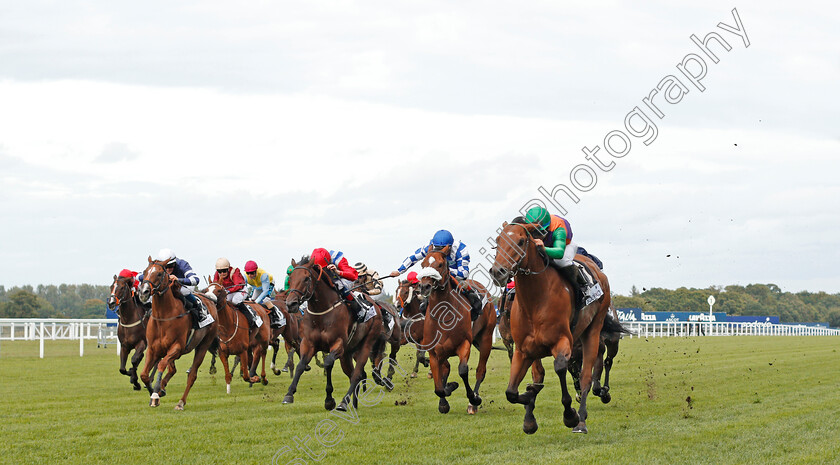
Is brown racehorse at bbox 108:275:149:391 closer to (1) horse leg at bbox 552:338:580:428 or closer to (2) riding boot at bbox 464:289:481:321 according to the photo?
(2) riding boot at bbox 464:289:481:321

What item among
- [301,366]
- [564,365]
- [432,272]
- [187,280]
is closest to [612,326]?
[432,272]

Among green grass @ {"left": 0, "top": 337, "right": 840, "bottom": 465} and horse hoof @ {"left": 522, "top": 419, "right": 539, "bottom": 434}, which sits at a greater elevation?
horse hoof @ {"left": 522, "top": 419, "right": 539, "bottom": 434}

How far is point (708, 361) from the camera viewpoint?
2073 centimetres

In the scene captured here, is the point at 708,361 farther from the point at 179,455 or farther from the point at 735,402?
the point at 179,455

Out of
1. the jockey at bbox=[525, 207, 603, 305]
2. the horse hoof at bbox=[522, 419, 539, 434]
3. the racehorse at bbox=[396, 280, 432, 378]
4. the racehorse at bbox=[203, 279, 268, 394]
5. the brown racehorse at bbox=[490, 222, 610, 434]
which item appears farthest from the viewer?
the racehorse at bbox=[396, 280, 432, 378]

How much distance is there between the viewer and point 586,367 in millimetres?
8516

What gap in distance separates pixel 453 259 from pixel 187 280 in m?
3.57

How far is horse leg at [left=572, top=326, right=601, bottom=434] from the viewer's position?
329 inches

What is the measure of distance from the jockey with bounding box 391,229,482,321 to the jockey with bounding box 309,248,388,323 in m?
0.69

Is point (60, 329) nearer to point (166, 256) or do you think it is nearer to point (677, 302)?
point (166, 256)

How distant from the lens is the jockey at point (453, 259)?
989 cm

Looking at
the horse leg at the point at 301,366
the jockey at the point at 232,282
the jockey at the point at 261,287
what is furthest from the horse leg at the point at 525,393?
the jockey at the point at 261,287

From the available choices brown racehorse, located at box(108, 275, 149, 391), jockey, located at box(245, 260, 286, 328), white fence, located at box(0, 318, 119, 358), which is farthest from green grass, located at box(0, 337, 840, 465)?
white fence, located at box(0, 318, 119, 358)

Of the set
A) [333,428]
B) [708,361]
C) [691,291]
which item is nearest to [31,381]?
[333,428]
